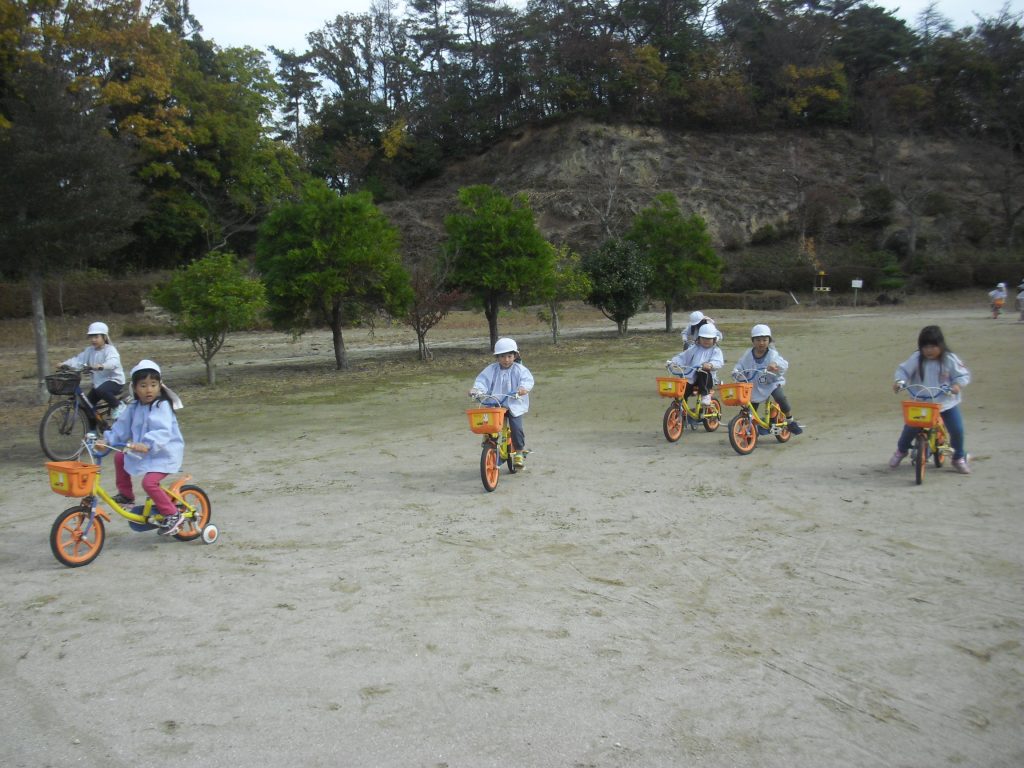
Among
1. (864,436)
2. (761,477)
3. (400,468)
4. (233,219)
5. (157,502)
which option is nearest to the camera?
(157,502)

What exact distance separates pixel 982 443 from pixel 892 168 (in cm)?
4976

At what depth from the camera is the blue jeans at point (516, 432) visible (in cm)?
890

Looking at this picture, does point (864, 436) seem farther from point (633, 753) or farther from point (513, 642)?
point (633, 753)

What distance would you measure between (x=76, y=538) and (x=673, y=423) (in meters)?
6.95

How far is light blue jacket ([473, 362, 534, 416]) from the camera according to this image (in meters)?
8.95

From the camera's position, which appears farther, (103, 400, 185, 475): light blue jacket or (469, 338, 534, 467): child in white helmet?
(469, 338, 534, 467): child in white helmet

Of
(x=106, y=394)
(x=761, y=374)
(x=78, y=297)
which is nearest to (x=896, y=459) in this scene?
(x=761, y=374)

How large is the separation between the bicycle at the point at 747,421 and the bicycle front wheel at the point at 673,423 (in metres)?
0.77

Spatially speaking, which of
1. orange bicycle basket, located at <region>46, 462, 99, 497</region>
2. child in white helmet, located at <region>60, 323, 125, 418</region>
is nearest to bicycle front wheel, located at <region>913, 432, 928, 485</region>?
orange bicycle basket, located at <region>46, 462, 99, 497</region>

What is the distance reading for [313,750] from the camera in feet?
12.0

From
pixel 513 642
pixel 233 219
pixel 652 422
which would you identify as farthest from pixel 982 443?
pixel 233 219

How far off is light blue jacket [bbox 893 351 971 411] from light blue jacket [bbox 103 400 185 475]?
22.0 feet

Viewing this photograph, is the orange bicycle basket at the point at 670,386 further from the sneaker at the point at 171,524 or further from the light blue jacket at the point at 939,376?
the sneaker at the point at 171,524

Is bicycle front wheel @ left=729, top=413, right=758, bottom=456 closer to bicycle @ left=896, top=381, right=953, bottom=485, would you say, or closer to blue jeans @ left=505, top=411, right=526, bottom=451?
bicycle @ left=896, top=381, right=953, bottom=485
